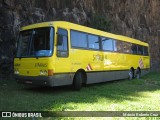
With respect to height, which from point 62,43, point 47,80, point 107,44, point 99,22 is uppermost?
point 99,22

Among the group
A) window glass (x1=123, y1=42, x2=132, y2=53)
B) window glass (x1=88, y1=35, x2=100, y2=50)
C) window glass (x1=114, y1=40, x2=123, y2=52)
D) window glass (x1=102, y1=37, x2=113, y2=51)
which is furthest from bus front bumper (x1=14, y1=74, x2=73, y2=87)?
window glass (x1=123, y1=42, x2=132, y2=53)

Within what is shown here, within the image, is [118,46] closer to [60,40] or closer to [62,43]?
[62,43]

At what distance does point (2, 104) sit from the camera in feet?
34.0

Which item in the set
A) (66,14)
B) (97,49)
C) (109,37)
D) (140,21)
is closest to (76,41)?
(97,49)

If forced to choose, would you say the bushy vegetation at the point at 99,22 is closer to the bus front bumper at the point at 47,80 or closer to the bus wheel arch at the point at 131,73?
the bus wheel arch at the point at 131,73

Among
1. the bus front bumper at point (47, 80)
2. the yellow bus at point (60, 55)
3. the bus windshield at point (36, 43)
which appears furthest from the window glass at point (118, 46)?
the bus windshield at point (36, 43)

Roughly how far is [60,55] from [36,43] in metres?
1.18

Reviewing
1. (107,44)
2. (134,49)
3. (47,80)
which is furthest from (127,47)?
(47,80)

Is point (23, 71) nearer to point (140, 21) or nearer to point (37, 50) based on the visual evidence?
point (37, 50)

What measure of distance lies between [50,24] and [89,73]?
3799 mm

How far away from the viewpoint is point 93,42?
16844 mm

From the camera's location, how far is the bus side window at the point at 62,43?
531 inches

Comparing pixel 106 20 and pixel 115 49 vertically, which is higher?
pixel 106 20

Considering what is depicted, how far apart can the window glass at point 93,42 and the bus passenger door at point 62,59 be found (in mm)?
2536
